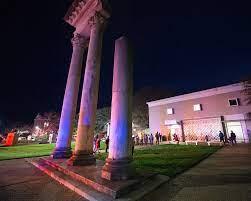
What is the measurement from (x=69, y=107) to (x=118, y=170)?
283 inches

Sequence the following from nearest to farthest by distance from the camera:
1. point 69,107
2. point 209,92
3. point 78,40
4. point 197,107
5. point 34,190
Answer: point 34,190
point 69,107
point 78,40
point 209,92
point 197,107

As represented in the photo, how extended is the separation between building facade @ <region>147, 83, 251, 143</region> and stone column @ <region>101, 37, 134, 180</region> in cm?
2428

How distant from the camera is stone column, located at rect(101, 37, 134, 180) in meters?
5.88

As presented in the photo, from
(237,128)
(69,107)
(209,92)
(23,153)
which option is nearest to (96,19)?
(69,107)

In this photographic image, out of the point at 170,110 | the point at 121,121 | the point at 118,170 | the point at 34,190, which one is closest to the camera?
the point at 34,190

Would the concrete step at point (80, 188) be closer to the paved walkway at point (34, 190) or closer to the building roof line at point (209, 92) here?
the paved walkway at point (34, 190)

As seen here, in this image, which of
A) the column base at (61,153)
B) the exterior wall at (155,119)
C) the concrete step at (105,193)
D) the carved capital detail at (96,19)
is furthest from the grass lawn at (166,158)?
the exterior wall at (155,119)

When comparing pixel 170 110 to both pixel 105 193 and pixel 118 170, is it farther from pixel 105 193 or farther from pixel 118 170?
pixel 105 193

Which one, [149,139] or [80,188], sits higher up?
[149,139]

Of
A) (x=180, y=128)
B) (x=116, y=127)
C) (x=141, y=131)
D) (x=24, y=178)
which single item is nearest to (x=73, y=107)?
(x=24, y=178)

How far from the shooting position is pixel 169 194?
5008mm

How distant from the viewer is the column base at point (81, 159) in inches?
324

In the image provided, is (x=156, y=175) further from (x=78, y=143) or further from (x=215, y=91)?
(x=215, y=91)

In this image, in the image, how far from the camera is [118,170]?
5762mm
